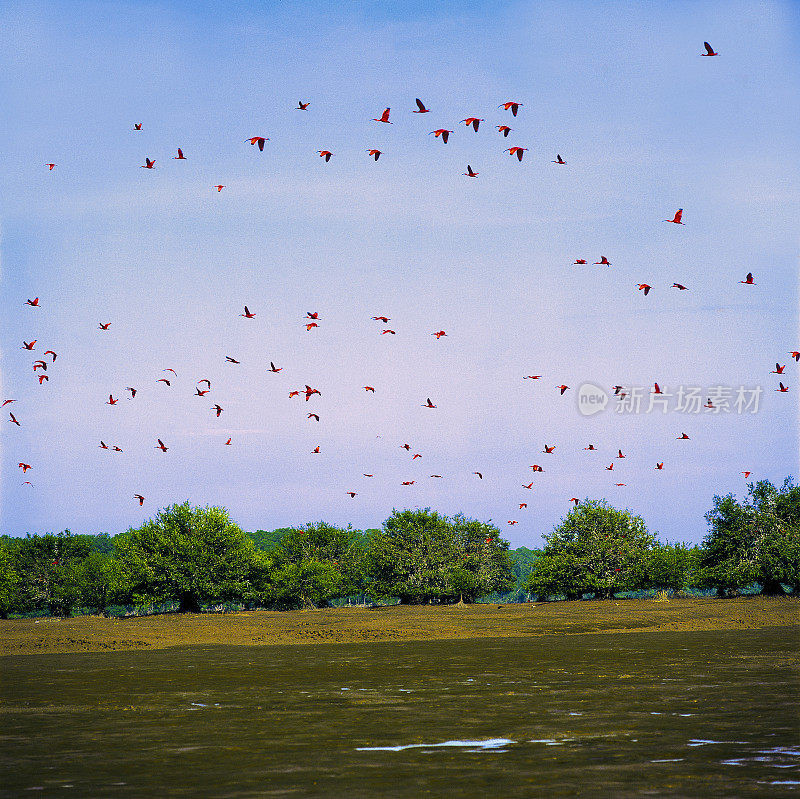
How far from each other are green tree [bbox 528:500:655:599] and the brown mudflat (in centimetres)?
1013

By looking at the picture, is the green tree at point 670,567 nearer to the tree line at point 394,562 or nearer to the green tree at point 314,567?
the tree line at point 394,562

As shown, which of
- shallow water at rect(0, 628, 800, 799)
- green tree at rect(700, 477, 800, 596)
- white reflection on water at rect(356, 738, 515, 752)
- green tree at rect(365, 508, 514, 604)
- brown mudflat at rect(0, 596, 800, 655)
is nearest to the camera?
shallow water at rect(0, 628, 800, 799)

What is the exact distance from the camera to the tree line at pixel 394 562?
78125mm

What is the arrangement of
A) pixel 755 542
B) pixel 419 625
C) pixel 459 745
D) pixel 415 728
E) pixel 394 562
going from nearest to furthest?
pixel 459 745
pixel 415 728
pixel 419 625
pixel 755 542
pixel 394 562

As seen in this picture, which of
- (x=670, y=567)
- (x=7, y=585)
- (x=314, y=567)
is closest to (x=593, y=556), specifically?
(x=670, y=567)

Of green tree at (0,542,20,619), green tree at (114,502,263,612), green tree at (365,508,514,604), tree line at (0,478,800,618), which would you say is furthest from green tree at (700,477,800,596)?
green tree at (0,542,20,619)

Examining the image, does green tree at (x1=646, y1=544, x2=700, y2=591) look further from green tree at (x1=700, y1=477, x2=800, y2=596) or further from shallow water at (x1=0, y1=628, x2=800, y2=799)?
shallow water at (x1=0, y1=628, x2=800, y2=799)

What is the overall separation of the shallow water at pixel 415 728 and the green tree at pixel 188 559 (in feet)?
152

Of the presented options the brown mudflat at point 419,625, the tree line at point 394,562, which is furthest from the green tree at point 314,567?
the brown mudflat at point 419,625

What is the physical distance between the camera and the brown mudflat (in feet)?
158

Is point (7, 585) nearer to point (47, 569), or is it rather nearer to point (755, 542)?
point (47, 569)

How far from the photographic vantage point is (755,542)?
7619cm

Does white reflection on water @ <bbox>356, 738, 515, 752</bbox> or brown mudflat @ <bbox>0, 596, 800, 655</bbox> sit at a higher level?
white reflection on water @ <bbox>356, 738, 515, 752</bbox>

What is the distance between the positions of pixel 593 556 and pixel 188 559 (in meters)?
34.8
